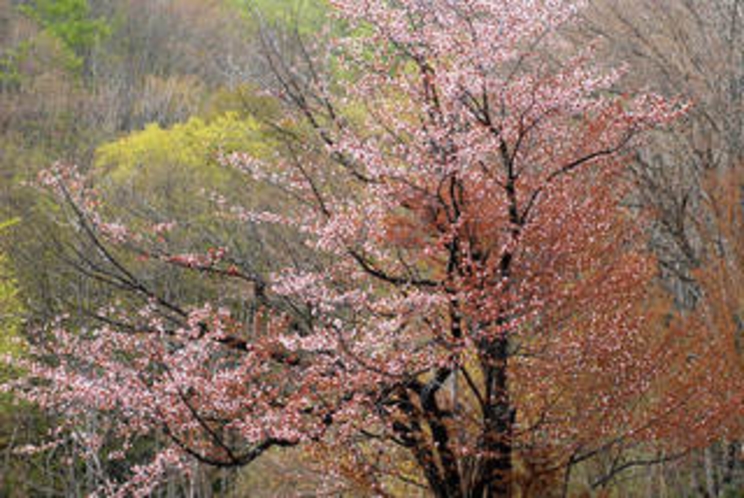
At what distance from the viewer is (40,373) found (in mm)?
6871

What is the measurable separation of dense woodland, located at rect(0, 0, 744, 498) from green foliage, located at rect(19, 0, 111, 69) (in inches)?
914

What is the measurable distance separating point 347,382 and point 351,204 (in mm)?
1578

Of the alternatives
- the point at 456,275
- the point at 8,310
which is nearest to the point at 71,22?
the point at 8,310

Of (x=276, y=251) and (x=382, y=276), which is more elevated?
(x=276, y=251)

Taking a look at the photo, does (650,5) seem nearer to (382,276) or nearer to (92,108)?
(382,276)

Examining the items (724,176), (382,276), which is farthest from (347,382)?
(724,176)

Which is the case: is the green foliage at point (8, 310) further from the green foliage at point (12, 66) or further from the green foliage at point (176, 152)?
the green foliage at point (12, 66)

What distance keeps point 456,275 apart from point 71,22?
3060 cm

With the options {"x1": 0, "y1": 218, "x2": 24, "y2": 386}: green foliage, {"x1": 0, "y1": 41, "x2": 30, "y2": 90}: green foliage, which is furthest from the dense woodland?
{"x1": 0, "y1": 41, "x2": 30, "y2": 90}: green foliage

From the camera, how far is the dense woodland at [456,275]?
654 centimetres

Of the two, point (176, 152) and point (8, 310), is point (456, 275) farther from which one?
point (176, 152)

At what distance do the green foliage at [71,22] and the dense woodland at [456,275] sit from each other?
76.2ft

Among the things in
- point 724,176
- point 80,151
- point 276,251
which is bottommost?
point 276,251

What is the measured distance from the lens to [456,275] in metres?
6.56
